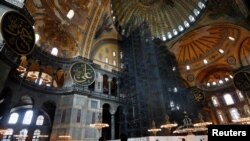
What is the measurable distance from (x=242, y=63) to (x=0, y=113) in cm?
2514

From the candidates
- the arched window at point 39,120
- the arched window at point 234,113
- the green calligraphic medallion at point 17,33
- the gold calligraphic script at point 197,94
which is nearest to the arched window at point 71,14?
the green calligraphic medallion at point 17,33

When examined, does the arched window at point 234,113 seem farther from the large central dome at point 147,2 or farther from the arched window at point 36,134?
the arched window at point 36,134

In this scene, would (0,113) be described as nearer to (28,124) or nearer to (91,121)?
(91,121)

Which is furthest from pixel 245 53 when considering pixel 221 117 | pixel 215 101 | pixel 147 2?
pixel 147 2

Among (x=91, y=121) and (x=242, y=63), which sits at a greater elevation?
(x=242, y=63)

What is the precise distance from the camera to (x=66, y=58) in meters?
16.0

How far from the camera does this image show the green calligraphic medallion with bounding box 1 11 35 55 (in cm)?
827

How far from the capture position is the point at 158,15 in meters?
23.0

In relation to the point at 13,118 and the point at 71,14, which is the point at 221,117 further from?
the point at 13,118

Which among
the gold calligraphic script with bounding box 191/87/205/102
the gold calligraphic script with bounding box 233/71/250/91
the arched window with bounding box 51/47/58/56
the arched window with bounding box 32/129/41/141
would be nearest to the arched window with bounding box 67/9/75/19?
the arched window with bounding box 51/47/58/56

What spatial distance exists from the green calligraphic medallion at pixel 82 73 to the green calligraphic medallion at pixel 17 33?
5.11 metres

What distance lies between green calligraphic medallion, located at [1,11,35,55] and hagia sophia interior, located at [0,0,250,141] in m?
0.06

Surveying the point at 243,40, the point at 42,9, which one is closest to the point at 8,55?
the point at 42,9

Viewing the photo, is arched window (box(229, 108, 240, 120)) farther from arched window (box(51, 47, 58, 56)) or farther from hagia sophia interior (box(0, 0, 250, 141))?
arched window (box(51, 47, 58, 56))
